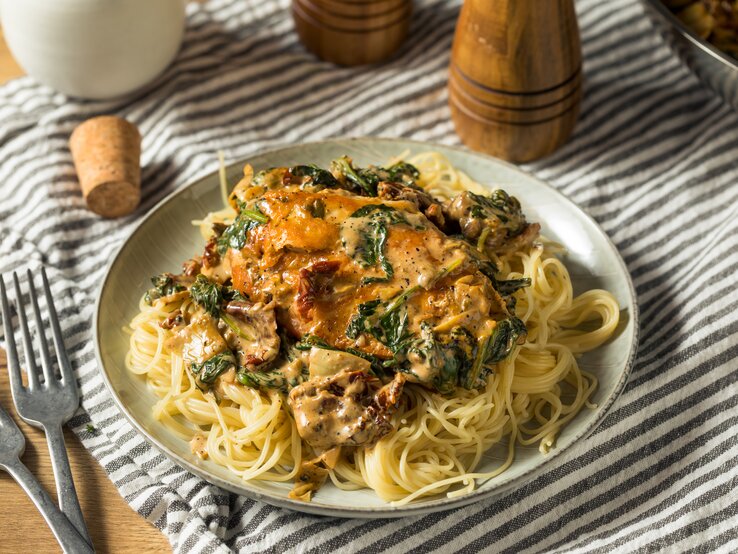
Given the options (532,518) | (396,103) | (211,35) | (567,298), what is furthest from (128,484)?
(211,35)

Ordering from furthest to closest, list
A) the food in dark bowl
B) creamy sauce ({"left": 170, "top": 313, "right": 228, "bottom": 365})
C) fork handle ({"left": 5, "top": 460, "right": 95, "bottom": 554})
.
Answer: the food in dark bowl < creamy sauce ({"left": 170, "top": 313, "right": 228, "bottom": 365}) < fork handle ({"left": 5, "top": 460, "right": 95, "bottom": 554})

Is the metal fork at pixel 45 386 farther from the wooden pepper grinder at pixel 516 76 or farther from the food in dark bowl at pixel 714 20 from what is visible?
the food in dark bowl at pixel 714 20

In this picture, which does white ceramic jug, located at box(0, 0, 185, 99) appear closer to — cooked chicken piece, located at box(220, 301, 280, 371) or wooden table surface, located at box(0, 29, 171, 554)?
cooked chicken piece, located at box(220, 301, 280, 371)

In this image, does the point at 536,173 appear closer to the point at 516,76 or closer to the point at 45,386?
the point at 516,76

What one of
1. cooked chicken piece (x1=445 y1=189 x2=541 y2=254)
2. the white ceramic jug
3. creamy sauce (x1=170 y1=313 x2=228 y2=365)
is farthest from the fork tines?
cooked chicken piece (x1=445 y1=189 x2=541 y2=254)

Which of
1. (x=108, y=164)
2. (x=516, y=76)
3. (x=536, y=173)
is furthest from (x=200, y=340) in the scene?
(x=536, y=173)

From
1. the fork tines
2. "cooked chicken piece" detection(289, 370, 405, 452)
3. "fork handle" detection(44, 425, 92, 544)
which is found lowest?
"fork handle" detection(44, 425, 92, 544)

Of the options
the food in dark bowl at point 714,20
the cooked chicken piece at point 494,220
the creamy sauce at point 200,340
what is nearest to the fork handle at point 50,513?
the creamy sauce at point 200,340
